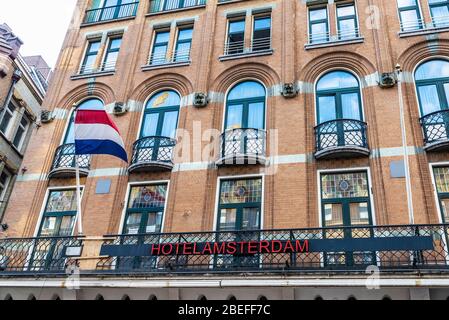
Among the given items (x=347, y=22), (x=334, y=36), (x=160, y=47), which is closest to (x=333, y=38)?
(x=334, y=36)

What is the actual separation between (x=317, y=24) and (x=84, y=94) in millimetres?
11691

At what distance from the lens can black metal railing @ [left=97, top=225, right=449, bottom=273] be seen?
11539 mm

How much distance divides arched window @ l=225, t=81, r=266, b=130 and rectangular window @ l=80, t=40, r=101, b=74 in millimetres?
7847

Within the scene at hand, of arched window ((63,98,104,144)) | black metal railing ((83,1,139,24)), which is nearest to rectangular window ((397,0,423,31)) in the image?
black metal railing ((83,1,139,24))

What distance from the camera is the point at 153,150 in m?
17.2

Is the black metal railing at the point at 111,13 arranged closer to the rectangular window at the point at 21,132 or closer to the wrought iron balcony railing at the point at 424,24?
the rectangular window at the point at 21,132

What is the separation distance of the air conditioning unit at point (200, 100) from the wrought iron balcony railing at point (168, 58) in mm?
2648

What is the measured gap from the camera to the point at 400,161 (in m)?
14.5

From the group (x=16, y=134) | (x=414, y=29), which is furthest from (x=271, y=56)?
(x=16, y=134)

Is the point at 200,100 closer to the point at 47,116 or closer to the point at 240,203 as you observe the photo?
the point at 240,203

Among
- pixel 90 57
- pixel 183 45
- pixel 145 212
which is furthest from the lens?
pixel 90 57

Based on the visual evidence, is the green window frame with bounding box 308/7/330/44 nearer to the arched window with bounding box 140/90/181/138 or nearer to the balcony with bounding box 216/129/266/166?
the balcony with bounding box 216/129/266/166

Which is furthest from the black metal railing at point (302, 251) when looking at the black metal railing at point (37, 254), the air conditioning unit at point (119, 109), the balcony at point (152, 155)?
the air conditioning unit at point (119, 109)

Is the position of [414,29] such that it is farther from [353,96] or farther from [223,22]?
[223,22]
